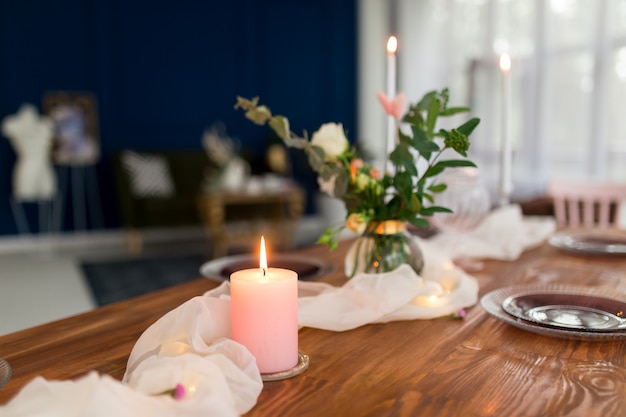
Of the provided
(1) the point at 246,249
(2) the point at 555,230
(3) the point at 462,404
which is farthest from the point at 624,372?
(1) the point at 246,249

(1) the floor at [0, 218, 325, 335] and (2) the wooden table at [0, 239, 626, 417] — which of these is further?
(1) the floor at [0, 218, 325, 335]

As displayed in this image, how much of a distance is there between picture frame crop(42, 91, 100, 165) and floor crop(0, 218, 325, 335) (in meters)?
0.82

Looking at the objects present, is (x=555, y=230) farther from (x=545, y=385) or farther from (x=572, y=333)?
(x=545, y=385)

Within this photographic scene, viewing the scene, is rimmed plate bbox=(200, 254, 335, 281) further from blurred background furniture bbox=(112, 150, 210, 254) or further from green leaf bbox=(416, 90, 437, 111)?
blurred background furniture bbox=(112, 150, 210, 254)

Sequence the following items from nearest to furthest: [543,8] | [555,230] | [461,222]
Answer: [461,222] < [555,230] < [543,8]

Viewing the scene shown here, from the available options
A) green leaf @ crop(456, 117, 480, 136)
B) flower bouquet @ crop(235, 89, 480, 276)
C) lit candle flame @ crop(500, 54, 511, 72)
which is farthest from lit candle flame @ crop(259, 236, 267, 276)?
lit candle flame @ crop(500, 54, 511, 72)

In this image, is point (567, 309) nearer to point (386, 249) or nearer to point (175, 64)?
point (386, 249)

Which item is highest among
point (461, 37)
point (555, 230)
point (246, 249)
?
point (461, 37)

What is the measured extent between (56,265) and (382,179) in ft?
14.7

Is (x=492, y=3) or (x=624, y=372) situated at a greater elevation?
(x=492, y=3)

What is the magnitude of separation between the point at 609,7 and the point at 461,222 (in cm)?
437

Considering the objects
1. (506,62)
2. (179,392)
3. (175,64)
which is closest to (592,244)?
(506,62)

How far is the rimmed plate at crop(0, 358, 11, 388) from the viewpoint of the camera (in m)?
0.71

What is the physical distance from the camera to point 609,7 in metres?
4.87
